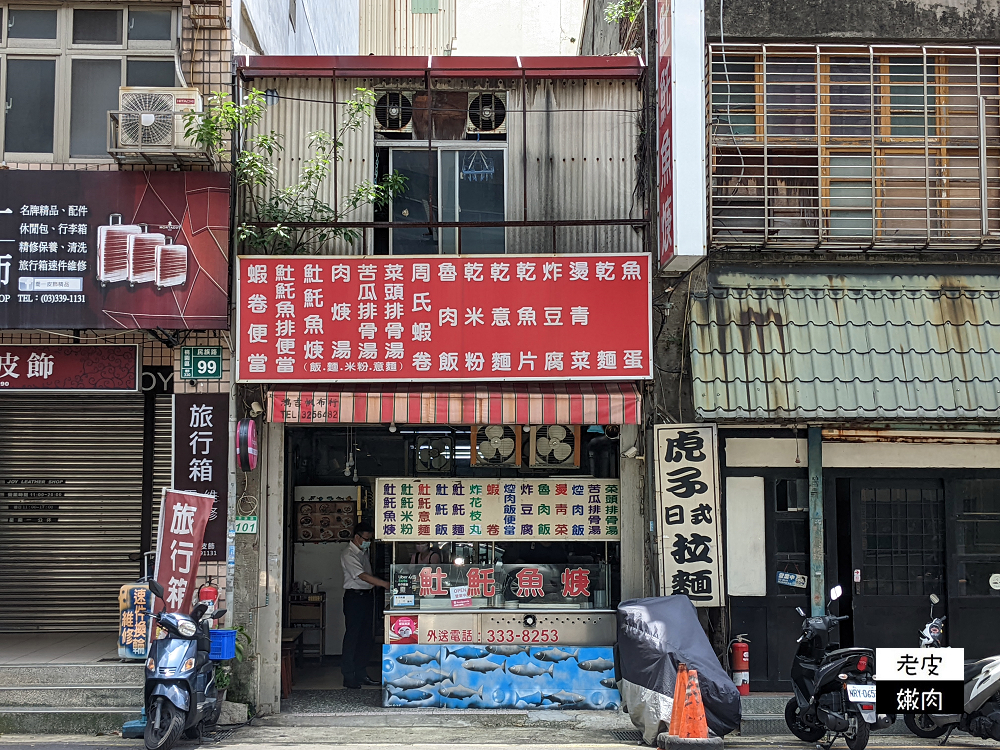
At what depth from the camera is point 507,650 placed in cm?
995

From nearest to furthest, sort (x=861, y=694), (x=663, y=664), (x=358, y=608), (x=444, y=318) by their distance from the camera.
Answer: (x=861, y=694), (x=663, y=664), (x=444, y=318), (x=358, y=608)

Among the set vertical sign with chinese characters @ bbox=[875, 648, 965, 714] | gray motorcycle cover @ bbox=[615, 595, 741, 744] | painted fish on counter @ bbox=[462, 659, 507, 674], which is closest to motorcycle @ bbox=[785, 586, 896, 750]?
vertical sign with chinese characters @ bbox=[875, 648, 965, 714]

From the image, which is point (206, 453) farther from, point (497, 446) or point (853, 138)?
point (853, 138)

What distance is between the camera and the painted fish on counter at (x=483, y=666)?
32.5ft

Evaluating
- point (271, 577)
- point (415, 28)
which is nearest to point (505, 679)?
point (271, 577)

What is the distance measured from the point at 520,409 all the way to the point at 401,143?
3.38 meters

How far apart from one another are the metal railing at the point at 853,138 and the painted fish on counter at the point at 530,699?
543 centimetres

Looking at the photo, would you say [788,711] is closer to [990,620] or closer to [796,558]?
[796,558]

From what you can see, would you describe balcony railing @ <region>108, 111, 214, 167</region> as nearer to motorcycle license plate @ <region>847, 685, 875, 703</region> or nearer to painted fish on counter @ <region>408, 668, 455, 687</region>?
painted fish on counter @ <region>408, 668, 455, 687</region>

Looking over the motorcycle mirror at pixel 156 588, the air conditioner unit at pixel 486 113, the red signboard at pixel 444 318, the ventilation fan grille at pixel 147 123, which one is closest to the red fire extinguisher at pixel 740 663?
the red signboard at pixel 444 318

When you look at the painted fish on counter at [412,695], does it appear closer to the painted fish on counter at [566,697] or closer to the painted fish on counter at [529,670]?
the painted fish on counter at [529,670]

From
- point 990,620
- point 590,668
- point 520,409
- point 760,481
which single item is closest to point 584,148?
point 520,409

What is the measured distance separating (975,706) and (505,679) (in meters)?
4.49

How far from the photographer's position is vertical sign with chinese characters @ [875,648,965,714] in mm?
8148
